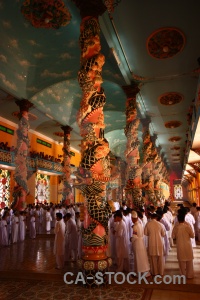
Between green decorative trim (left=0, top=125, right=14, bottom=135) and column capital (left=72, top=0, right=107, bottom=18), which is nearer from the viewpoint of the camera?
column capital (left=72, top=0, right=107, bottom=18)

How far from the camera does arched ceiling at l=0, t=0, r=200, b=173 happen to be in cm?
823

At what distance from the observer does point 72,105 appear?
16.0 metres

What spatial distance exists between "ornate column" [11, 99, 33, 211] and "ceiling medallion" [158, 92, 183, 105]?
7.13 m

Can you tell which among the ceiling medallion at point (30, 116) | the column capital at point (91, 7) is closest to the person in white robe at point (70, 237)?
the column capital at point (91, 7)

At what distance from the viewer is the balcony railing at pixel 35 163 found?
50.0 feet

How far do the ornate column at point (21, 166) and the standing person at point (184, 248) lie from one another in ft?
26.6

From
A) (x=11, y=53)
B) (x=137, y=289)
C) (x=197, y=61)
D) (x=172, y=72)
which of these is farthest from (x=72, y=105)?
(x=137, y=289)

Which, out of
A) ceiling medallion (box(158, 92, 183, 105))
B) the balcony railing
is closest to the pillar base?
ceiling medallion (box(158, 92, 183, 105))

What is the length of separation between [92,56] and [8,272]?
217 inches

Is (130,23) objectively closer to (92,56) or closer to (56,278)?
(92,56)

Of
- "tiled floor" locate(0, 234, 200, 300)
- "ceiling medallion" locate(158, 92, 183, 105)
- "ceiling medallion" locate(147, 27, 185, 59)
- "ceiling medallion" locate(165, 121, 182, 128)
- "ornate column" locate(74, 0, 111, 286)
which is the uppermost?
"ceiling medallion" locate(147, 27, 185, 59)

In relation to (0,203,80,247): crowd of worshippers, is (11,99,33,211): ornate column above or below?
above

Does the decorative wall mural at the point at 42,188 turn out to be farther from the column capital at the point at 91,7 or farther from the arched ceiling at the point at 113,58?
the column capital at the point at 91,7

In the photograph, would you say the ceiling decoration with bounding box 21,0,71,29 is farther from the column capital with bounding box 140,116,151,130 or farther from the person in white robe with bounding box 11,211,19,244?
the column capital with bounding box 140,116,151,130
